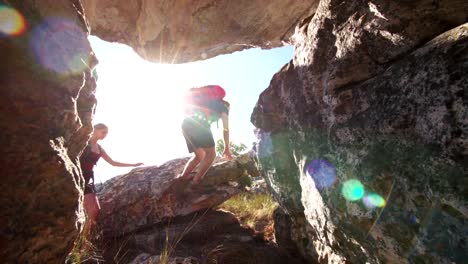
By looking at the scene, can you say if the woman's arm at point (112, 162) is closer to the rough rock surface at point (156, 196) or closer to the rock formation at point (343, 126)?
the rough rock surface at point (156, 196)

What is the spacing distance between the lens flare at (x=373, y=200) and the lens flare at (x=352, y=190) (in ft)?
0.14

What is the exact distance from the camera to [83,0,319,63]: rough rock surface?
7.71 meters

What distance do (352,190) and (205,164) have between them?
4315 mm

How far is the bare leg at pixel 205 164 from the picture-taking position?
631 centimetres

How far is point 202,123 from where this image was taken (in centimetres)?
641

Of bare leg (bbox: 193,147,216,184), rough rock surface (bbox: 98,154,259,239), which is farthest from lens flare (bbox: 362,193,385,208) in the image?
bare leg (bbox: 193,147,216,184)

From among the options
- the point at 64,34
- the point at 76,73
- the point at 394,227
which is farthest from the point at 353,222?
the point at 64,34

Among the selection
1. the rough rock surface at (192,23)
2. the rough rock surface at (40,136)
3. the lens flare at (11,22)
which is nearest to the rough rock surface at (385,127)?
the rough rock surface at (40,136)

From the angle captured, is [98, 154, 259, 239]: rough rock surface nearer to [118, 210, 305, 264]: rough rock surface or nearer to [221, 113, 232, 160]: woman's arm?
[118, 210, 305, 264]: rough rock surface

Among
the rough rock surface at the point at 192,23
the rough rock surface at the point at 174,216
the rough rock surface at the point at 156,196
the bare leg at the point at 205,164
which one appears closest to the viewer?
the rough rock surface at the point at 174,216

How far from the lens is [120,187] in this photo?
6488mm

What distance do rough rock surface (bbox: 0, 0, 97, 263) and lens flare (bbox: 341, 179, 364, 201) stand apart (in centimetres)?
205

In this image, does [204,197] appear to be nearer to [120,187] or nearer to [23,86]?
[120,187]

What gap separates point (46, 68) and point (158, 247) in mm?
3663
